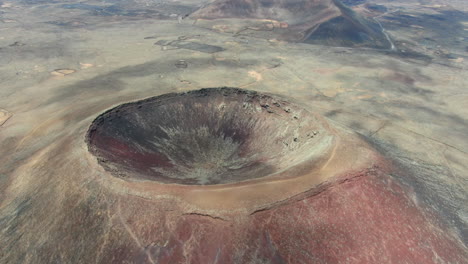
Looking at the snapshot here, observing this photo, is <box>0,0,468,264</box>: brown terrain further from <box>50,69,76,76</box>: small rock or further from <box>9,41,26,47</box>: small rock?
<box>9,41,26,47</box>: small rock

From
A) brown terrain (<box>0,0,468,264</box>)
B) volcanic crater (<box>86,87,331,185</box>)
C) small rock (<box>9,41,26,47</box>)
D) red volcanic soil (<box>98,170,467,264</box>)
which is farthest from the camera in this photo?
small rock (<box>9,41,26,47</box>)

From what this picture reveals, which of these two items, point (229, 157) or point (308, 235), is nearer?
point (308, 235)

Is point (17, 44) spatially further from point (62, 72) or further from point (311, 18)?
point (311, 18)

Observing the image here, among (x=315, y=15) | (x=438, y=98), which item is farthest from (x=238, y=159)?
(x=315, y=15)

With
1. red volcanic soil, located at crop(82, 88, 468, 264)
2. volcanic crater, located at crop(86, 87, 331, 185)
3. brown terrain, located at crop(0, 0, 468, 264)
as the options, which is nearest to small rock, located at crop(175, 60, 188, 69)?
brown terrain, located at crop(0, 0, 468, 264)

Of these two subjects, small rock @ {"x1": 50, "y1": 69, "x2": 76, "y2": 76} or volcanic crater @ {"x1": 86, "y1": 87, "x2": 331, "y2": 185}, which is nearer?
volcanic crater @ {"x1": 86, "y1": 87, "x2": 331, "y2": 185}

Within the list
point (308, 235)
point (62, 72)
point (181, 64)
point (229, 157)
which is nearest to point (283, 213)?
point (308, 235)
